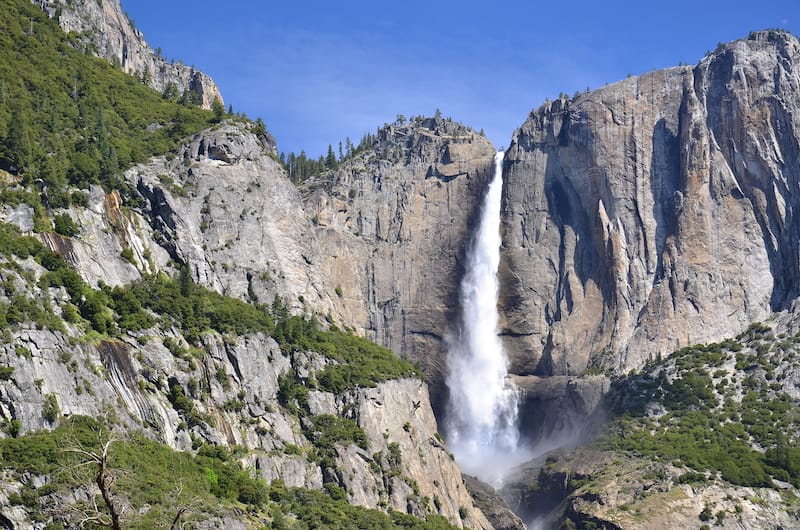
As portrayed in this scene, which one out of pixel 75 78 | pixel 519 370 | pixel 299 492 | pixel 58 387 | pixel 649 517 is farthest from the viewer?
pixel 519 370

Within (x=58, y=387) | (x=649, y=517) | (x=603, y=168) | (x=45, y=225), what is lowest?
(x=649, y=517)

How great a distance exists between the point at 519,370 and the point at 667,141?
96.7 ft

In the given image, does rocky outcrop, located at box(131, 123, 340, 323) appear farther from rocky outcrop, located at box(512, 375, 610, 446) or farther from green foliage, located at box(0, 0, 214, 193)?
rocky outcrop, located at box(512, 375, 610, 446)

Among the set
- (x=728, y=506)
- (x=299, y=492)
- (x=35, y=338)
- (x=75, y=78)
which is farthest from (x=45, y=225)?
(x=728, y=506)

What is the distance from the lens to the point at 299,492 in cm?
8981

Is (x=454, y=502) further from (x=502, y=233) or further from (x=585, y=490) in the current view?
(x=502, y=233)

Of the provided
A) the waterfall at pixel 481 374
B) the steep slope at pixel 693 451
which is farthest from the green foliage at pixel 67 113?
the steep slope at pixel 693 451

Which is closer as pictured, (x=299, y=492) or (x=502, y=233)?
(x=299, y=492)

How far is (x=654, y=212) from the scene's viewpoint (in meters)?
136

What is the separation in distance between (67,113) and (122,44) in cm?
3324

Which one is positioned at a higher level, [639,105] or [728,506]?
[639,105]

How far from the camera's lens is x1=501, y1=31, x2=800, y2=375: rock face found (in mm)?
129500

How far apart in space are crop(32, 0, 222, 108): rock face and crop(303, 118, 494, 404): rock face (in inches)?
819

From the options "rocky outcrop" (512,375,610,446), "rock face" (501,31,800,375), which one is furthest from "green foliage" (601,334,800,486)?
"rock face" (501,31,800,375)
